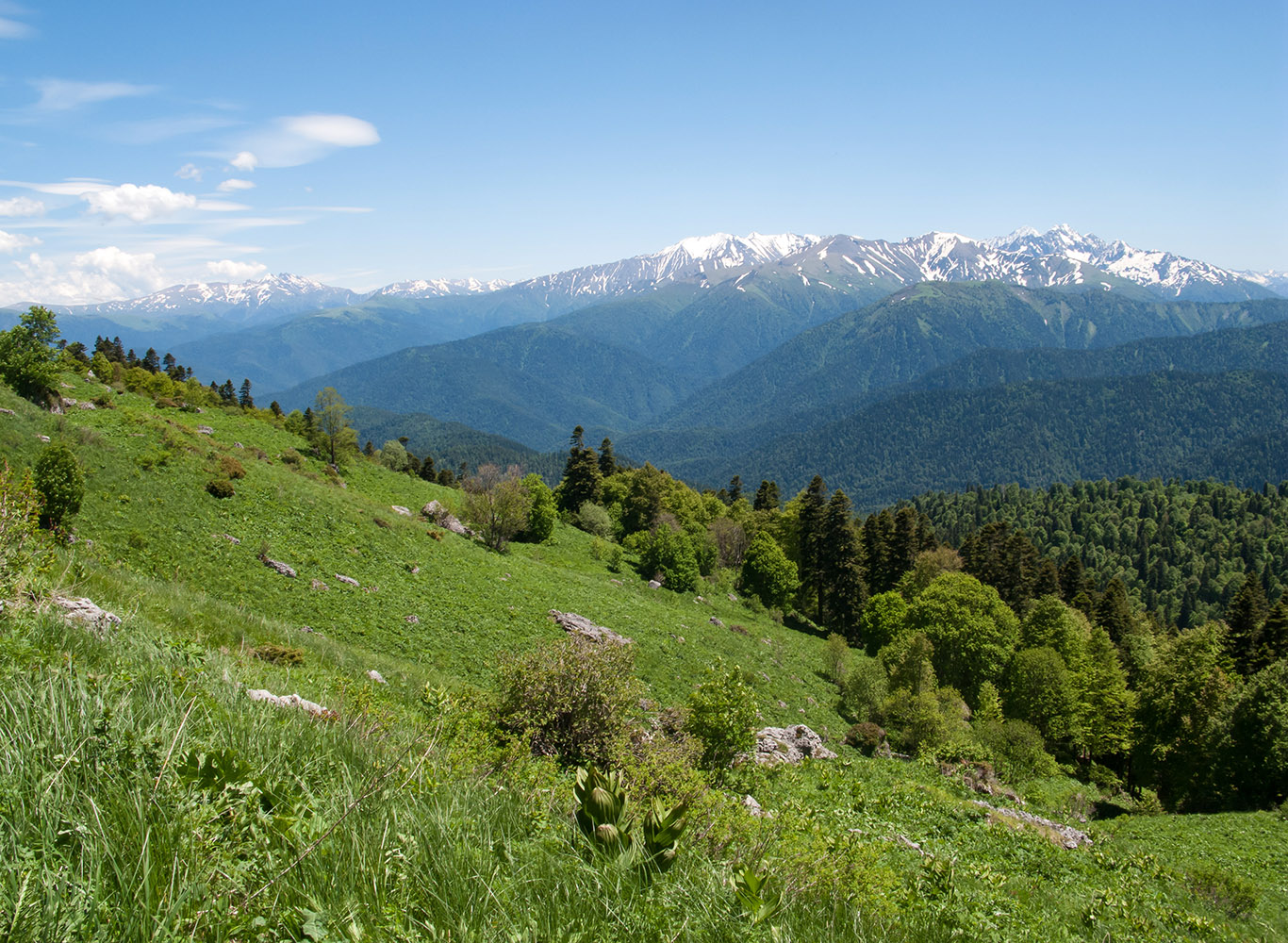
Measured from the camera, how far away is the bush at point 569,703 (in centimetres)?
1219

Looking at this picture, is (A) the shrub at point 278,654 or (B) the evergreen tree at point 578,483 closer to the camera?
(A) the shrub at point 278,654

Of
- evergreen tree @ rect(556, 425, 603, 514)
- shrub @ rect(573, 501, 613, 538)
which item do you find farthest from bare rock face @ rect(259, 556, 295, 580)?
evergreen tree @ rect(556, 425, 603, 514)

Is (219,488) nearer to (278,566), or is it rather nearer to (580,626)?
→ (278,566)

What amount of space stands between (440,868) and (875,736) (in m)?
31.8

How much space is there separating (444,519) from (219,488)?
55.5 feet

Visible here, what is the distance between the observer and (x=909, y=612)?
152ft

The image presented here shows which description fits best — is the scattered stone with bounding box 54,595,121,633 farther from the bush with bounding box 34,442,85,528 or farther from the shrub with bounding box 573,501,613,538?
the shrub with bounding box 573,501,613,538

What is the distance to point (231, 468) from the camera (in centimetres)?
3152

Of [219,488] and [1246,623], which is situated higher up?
[219,488]

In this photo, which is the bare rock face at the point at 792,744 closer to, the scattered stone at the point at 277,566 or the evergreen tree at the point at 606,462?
the scattered stone at the point at 277,566

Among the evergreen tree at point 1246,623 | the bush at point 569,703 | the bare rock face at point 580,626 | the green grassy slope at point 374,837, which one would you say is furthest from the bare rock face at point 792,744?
the evergreen tree at point 1246,623

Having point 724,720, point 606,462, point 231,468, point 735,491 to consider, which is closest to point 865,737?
point 724,720

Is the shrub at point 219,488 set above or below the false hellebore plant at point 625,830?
below

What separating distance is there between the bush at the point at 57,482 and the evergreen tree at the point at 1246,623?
6545 centimetres
